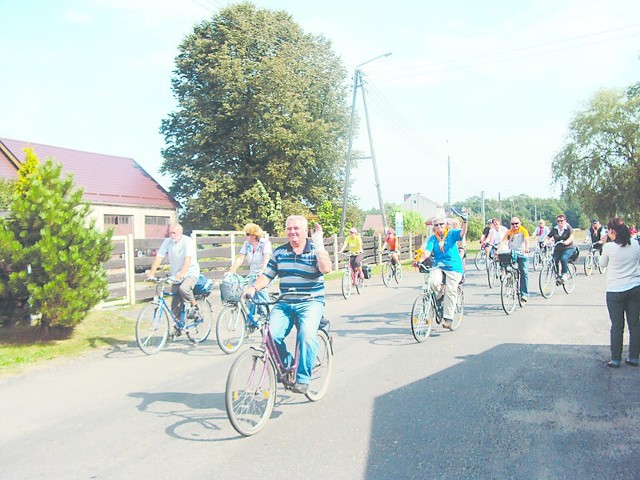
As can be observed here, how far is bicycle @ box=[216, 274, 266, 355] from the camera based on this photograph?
806cm

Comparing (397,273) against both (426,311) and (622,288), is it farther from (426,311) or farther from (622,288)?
(622,288)

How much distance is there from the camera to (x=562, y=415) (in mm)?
4922

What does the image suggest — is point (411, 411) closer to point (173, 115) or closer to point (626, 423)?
point (626, 423)

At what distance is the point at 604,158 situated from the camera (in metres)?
33.4

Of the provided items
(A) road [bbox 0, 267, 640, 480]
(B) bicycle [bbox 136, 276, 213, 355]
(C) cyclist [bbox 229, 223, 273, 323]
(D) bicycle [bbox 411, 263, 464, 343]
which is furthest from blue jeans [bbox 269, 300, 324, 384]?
(B) bicycle [bbox 136, 276, 213, 355]

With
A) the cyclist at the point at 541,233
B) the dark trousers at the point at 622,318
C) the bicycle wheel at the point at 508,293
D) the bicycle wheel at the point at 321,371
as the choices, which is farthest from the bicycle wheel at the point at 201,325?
the cyclist at the point at 541,233

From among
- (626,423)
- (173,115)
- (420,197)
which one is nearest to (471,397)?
(626,423)

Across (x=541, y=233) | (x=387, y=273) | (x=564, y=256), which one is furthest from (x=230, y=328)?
(x=541, y=233)

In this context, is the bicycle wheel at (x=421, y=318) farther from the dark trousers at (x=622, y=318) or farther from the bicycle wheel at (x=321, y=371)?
the bicycle wheel at (x=321, y=371)

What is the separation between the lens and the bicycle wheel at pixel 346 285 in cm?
1470

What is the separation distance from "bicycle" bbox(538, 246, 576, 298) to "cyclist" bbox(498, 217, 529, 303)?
1627mm

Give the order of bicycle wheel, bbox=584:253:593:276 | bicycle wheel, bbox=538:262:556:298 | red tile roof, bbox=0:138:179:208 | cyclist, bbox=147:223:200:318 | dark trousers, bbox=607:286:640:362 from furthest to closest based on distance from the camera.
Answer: red tile roof, bbox=0:138:179:208 → bicycle wheel, bbox=584:253:593:276 → bicycle wheel, bbox=538:262:556:298 → cyclist, bbox=147:223:200:318 → dark trousers, bbox=607:286:640:362

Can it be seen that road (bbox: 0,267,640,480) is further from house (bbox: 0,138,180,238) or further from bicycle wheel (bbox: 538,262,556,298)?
house (bbox: 0,138,180,238)

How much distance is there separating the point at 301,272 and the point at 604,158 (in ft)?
109
